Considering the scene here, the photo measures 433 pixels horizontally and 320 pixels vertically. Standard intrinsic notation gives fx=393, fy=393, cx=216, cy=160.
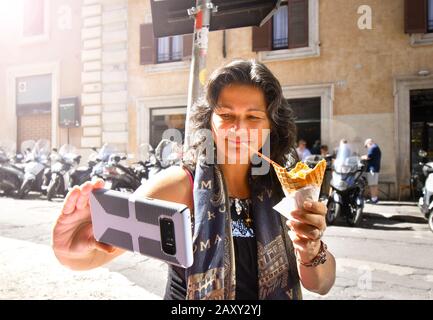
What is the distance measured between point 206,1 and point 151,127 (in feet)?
30.0

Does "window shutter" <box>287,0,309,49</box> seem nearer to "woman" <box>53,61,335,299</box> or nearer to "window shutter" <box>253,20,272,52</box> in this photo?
"window shutter" <box>253,20,272,52</box>

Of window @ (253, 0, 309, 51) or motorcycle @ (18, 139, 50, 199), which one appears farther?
window @ (253, 0, 309, 51)

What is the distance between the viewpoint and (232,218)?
4.17 ft

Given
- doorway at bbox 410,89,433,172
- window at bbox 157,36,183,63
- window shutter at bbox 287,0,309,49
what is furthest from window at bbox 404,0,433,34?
window at bbox 157,36,183,63

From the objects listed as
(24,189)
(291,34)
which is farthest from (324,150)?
(24,189)

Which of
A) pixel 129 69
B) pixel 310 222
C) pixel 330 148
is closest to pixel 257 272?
pixel 310 222

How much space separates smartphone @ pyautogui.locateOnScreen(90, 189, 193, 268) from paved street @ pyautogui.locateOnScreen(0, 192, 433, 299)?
2.02m

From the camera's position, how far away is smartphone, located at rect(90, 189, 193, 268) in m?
0.89

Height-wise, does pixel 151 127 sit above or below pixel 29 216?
above

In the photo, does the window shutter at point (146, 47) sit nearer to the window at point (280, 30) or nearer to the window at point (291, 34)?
the window at point (291, 34)

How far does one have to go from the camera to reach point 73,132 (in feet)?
39.0

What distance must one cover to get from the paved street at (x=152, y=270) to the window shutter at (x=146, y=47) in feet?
23.8

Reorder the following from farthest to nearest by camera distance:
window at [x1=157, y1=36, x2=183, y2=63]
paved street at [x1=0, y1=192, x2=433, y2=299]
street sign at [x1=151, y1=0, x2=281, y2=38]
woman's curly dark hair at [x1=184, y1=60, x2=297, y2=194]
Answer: window at [x1=157, y1=36, x2=183, y2=63] < street sign at [x1=151, y1=0, x2=281, y2=38] < paved street at [x1=0, y1=192, x2=433, y2=299] < woman's curly dark hair at [x1=184, y1=60, x2=297, y2=194]

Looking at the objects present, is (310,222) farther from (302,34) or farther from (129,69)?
(129,69)
